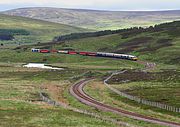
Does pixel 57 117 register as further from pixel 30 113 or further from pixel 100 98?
pixel 100 98

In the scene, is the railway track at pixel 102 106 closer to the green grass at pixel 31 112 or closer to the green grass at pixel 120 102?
the green grass at pixel 120 102

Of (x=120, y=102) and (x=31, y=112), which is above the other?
(x=31, y=112)

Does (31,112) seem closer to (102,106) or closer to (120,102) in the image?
(102,106)

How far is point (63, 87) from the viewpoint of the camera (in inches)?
4503

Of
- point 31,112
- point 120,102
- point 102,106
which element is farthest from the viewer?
point 120,102

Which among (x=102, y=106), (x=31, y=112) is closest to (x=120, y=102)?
(x=102, y=106)

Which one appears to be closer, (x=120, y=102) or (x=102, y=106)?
(x=102, y=106)

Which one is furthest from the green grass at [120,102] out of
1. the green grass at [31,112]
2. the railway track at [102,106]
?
the green grass at [31,112]

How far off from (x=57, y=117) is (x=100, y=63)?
122m

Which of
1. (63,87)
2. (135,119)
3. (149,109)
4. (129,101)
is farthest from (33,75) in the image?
(135,119)

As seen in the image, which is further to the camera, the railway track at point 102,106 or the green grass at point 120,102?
the green grass at point 120,102

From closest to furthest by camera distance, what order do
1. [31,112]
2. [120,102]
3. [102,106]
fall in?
1. [31,112]
2. [102,106]
3. [120,102]

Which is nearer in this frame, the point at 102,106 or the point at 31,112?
the point at 31,112

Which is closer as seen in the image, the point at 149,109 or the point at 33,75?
the point at 149,109
